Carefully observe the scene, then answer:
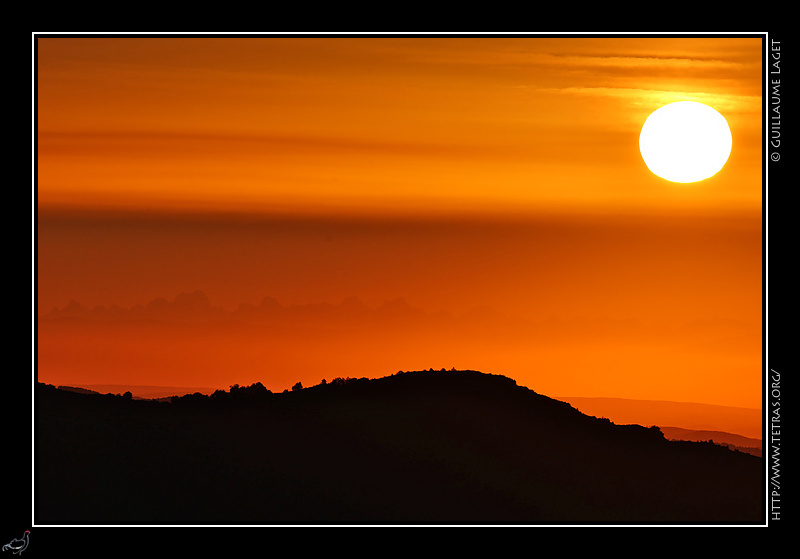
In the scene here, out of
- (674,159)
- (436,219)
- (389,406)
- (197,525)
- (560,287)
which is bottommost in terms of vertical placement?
(197,525)

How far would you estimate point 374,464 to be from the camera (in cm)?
552

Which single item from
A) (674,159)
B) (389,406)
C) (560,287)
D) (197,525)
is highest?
(674,159)

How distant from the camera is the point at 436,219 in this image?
5566 millimetres

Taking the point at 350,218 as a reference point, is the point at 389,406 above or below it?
below

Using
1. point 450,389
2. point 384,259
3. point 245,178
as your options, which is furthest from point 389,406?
point 245,178

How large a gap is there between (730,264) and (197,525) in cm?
346

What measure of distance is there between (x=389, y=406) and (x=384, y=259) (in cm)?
89

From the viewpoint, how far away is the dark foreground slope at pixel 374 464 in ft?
17.8

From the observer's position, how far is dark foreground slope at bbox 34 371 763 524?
543 cm

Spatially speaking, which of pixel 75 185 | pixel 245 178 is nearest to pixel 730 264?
pixel 245 178

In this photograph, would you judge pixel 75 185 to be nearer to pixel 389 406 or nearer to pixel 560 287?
pixel 389 406

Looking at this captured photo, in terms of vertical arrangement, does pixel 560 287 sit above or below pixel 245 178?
below

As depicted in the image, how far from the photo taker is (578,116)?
553cm

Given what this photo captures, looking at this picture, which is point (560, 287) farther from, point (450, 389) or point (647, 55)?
point (647, 55)
